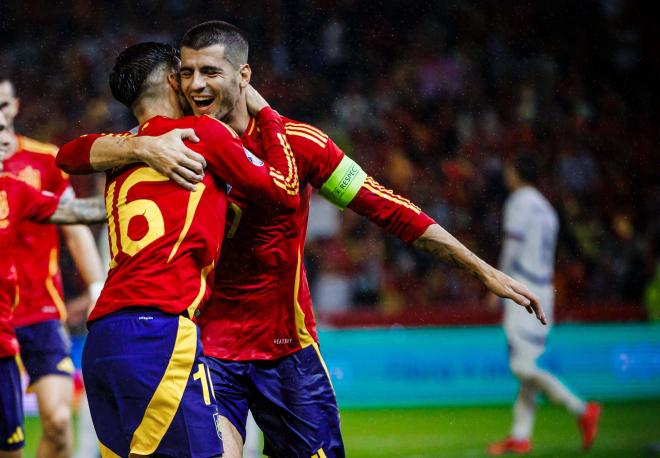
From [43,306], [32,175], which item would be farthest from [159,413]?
[32,175]

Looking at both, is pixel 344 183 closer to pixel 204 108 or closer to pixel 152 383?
pixel 204 108

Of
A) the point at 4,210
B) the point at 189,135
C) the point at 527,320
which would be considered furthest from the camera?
the point at 527,320

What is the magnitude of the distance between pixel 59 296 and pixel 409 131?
8.16 meters

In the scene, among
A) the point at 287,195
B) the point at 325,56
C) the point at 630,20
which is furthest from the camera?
the point at 630,20

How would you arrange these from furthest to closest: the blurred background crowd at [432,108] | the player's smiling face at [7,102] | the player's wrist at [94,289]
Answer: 1. the blurred background crowd at [432,108]
2. the player's wrist at [94,289]
3. the player's smiling face at [7,102]

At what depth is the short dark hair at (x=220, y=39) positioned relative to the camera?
4.01 metres

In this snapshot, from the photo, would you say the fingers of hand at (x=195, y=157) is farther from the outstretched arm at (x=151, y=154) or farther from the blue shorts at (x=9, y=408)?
the blue shorts at (x=9, y=408)

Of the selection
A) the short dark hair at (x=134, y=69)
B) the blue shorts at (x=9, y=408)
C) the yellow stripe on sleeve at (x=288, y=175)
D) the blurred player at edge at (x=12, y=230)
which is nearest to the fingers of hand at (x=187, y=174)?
the yellow stripe on sleeve at (x=288, y=175)

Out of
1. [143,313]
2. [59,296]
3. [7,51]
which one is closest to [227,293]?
[143,313]

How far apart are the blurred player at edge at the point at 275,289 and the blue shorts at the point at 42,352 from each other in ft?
6.97

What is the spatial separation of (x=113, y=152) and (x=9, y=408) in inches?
74.8

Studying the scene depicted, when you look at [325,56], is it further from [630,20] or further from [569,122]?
[630,20]

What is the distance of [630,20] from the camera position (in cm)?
1532

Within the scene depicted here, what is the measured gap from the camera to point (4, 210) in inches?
190
